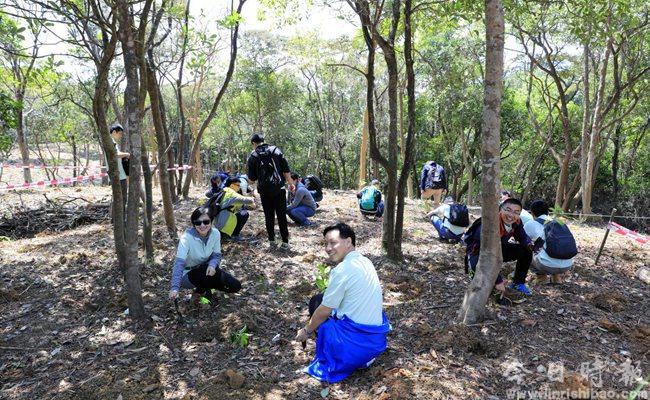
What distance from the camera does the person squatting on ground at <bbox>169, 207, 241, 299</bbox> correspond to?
473 cm

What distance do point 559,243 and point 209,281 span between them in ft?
13.0

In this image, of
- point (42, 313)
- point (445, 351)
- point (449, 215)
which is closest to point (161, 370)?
point (42, 313)

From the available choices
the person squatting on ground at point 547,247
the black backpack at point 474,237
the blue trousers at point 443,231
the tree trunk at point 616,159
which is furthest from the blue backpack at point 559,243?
the tree trunk at point 616,159

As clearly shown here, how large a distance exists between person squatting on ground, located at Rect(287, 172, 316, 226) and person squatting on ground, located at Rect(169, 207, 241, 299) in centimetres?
352

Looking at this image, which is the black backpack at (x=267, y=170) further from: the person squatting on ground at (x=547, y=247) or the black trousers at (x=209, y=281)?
the person squatting on ground at (x=547, y=247)

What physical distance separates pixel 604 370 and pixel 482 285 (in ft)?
3.57

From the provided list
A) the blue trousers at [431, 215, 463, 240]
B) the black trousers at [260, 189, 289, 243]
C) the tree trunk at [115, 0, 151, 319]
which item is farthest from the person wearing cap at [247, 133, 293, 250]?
the blue trousers at [431, 215, 463, 240]

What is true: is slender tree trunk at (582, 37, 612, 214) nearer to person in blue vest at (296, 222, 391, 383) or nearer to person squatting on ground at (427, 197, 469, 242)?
person squatting on ground at (427, 197, 469, 242)

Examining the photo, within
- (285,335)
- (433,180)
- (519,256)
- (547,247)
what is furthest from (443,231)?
(285,335)

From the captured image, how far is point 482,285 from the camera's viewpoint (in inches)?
158

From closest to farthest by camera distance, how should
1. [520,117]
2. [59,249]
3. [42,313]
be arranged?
[42,313], [59,249], [520,117]

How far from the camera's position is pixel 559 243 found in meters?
5.04

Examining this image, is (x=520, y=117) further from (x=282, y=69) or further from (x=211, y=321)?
(x=211, y=321)

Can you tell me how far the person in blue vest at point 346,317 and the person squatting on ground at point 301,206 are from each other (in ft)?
15.8
